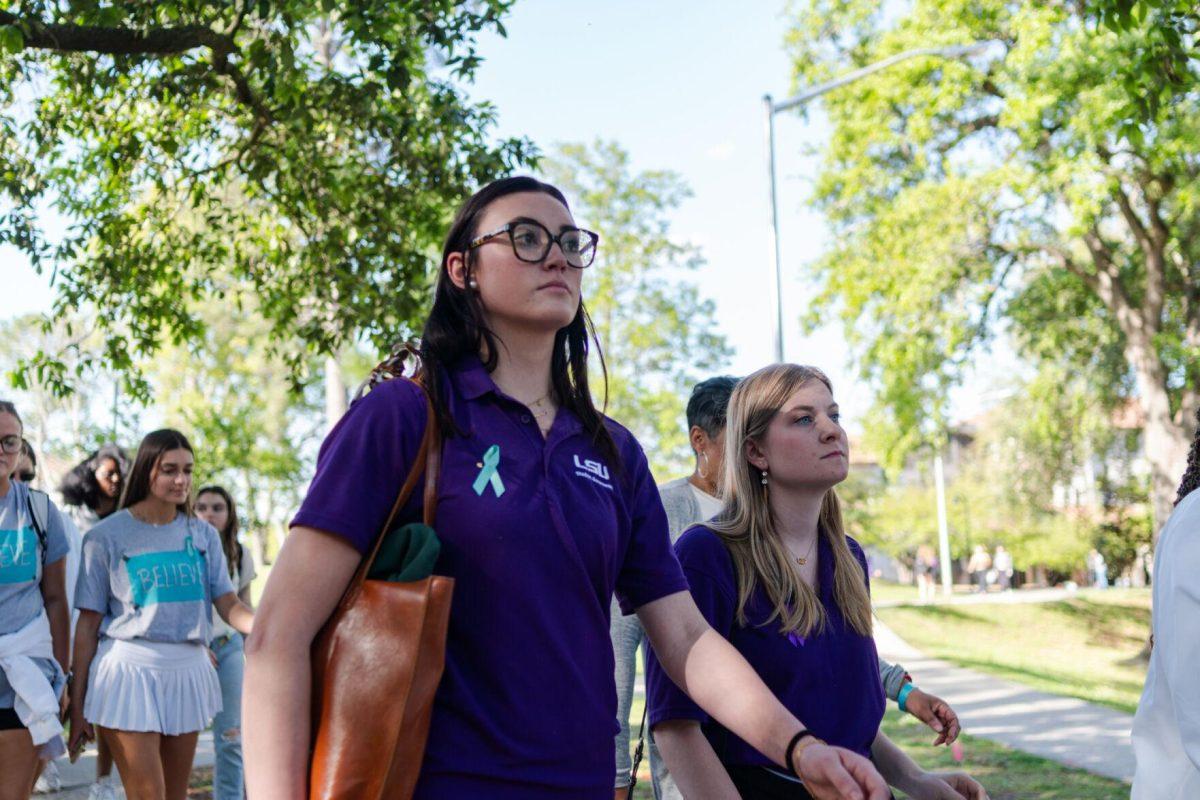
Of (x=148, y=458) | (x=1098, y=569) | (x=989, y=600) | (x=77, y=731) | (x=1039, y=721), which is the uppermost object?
(x=148, y=458)

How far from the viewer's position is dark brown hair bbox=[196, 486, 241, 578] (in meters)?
8.20

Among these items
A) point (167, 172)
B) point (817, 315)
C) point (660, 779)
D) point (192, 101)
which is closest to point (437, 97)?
point (192, 101)

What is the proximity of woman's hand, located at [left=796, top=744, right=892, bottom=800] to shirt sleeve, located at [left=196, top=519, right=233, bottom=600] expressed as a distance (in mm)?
4709

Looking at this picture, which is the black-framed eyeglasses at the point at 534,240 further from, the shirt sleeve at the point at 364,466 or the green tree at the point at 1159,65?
the green tree at the point at 1159,65

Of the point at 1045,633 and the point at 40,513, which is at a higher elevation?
the point at 40,513

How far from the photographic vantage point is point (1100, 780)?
8.91 m

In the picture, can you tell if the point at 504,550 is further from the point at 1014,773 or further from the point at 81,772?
the point at 81,772

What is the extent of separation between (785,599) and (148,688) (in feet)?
12.1

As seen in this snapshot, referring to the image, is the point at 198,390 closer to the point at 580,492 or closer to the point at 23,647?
the point at 23,647

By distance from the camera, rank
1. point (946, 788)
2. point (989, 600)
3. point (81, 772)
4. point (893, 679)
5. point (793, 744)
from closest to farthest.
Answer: point (793, 744) → point (946, 788) → point (893, 679) → point (81, 772) → point (989, 600)

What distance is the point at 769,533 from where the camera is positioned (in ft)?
11.6

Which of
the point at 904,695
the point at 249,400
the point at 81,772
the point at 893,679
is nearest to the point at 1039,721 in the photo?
the point at 81,772

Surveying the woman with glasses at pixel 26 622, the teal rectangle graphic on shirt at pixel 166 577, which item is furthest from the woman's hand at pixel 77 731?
the teal rectangle graphic on shirt at pixel 166 577

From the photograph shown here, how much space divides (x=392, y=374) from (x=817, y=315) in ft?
66.4
